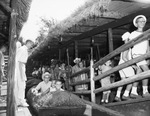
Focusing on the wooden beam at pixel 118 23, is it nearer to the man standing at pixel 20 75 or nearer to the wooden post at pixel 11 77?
the man standing at pixel 20 75

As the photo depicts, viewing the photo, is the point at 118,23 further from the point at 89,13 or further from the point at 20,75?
the point at 20,75

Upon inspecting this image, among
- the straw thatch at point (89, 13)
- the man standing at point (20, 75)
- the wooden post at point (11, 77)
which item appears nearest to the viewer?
the wooden post at point (11, 77)

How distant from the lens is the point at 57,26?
7426 mm

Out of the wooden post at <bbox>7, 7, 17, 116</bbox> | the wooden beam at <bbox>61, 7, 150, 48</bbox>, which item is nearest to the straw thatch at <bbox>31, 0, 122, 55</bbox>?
the wooden beam at <bbox>61, 7, 150, 48</bbox>

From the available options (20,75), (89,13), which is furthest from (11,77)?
(89,13)

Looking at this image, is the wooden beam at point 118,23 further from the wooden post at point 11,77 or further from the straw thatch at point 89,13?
the wooden post at point 11,77

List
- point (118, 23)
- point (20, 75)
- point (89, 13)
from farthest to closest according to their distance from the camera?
point (118, 23) → point (89, 13) → point (20, 75)

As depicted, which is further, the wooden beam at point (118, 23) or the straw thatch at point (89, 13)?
the wooden beam at point (118, 23)

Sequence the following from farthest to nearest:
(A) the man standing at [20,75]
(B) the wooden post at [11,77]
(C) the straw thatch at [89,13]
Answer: (A) the man standing at [20,75], (C) the straw thatch at [89,13], (B) the wooden post at [11,77]

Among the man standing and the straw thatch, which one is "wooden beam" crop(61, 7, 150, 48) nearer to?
the straw thatch

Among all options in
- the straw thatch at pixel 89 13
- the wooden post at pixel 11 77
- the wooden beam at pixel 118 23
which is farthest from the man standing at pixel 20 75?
the wooden beam at pixel 118 23

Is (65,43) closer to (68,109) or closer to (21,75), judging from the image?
(21,75)

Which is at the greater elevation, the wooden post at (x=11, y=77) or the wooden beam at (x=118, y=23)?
the wooden beam at (x=118, y=23)

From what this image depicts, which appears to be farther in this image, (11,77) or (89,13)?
(89,13)
